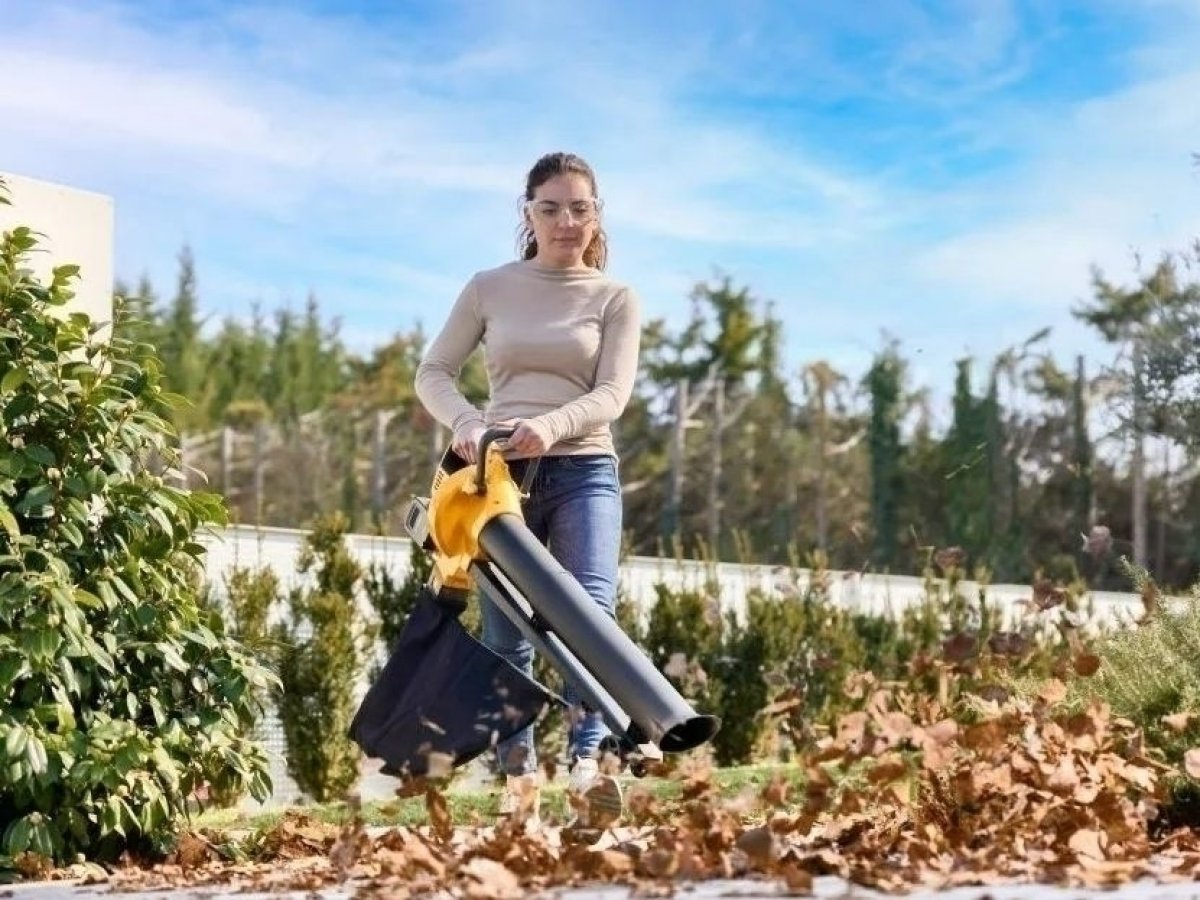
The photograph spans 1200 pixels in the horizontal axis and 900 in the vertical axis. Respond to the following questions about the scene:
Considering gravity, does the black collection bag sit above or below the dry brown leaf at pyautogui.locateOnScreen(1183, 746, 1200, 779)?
above

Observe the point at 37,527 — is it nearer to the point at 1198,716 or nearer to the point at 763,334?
the point at 1198,716

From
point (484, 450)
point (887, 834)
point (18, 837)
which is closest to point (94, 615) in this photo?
point (18, 837)

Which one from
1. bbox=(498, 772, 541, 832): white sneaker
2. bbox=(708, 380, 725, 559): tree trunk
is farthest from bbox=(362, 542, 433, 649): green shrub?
bbox=(708, 380, 725, 559): tree trunk

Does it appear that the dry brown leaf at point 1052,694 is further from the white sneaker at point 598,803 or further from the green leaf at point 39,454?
the green leaf at point 39,454

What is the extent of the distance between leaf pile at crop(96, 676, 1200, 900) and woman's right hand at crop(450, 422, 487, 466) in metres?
0.88

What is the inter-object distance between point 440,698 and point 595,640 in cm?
50

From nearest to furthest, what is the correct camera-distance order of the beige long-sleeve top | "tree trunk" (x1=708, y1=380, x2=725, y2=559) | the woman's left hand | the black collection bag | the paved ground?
the paved ground → the black collection bag → the woman's left hand → the beige long-sleeve top → "tree trunk" (x1=708, y1=380, x2=725, y2=559)

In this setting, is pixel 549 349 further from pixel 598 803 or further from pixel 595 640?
pixel 598 803

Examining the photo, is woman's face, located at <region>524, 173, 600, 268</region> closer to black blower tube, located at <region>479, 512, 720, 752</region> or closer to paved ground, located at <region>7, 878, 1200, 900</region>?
black blower tube, located at <region>479, 512, 720, 752</region>

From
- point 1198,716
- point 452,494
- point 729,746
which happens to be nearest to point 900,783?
point 1198,716

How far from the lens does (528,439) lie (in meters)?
3.99

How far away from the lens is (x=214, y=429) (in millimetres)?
23094

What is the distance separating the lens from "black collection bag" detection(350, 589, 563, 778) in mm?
3818

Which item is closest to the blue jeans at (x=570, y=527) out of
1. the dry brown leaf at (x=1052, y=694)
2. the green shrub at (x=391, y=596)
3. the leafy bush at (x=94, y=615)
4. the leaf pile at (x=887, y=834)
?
the leaf pile at (x=887, y=834)
